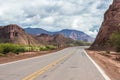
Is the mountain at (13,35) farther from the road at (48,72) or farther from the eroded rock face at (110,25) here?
the road at (48,72)

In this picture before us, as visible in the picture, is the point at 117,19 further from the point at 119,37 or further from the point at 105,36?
the point at 119,37

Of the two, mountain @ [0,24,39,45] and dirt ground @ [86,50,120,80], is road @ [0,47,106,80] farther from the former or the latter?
mountain @ [0,24,39,45]

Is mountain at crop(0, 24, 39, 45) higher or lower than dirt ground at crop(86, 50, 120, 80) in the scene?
higher

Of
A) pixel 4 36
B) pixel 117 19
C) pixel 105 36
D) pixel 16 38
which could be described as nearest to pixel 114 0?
pixel 117 19

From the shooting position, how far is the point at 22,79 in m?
12.9

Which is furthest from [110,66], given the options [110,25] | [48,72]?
[110,25]

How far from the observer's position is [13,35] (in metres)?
178

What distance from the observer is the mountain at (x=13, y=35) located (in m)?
172

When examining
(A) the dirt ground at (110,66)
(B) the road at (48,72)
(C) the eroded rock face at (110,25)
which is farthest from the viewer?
(C) the eroded rock face at (110,25)

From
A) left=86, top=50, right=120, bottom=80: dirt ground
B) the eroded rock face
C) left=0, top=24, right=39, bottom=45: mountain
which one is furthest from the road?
left=0, top=24, right=39, bottom=45: mountain

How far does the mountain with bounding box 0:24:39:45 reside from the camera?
564ft

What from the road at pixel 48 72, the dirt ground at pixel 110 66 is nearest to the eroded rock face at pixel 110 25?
the dirt ground at pixel 110 66

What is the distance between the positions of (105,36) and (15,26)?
86313 millimetres

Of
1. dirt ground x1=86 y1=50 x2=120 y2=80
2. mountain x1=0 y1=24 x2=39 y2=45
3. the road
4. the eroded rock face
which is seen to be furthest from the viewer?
mountain x1=0 y1=24 x2=39 y2=45
